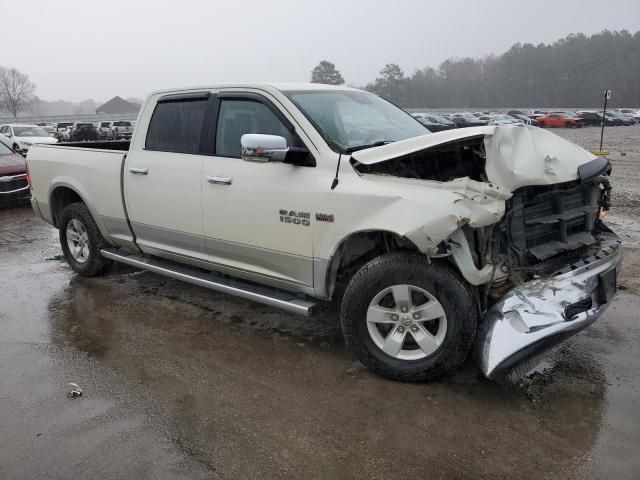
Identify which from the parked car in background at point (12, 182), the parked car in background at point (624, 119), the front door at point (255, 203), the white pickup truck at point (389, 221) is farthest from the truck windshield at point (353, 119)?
the parked car in background at point (624, 119)

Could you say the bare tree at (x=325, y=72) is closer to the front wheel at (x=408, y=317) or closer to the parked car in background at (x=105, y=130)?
the parked car in background at (x=105, y=130)

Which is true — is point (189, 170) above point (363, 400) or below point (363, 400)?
above

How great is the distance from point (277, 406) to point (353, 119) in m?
2.28

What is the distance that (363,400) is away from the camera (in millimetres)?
3461

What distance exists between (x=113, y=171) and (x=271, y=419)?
3124 mm

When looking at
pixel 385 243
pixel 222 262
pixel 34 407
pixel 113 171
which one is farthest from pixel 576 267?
pixel 113 171

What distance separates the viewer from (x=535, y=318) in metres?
3.17

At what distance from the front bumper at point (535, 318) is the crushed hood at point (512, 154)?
0.61 m

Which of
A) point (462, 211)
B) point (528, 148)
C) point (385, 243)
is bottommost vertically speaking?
point (385, 243)

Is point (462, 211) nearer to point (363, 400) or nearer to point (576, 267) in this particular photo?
point (576, 267)

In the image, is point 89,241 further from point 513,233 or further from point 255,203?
point 513,233

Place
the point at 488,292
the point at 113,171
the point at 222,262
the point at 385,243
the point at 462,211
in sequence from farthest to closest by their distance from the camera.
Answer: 1. the point at 113,171
2. the point at 222,262
3. the point at 385,243
4. the point at 488,292
5. the point at 462,211

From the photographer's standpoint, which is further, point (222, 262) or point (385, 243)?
point (222, 262)

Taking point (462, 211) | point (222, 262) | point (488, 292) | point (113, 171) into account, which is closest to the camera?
point (462, 211)
